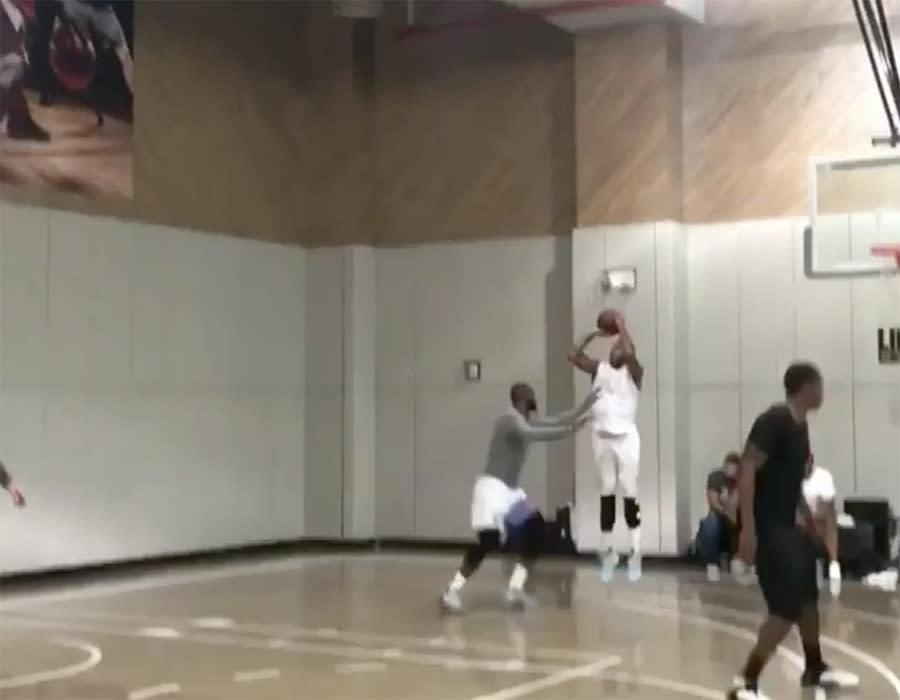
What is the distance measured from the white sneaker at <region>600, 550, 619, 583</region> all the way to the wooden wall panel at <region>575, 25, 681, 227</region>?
11.2 feet

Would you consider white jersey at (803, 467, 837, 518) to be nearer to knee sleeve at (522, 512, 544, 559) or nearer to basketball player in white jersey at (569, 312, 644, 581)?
basketball player in white jersey at (569, 312, 644, 581)

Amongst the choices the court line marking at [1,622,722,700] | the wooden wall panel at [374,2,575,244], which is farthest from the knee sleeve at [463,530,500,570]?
the wooden wall panel at [374,2,575,244]

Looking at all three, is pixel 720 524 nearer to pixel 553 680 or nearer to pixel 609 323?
pixel 609 323

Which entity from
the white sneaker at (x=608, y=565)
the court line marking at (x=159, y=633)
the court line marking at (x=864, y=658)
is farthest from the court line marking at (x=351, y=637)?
the white sneaker at (x=608, y=565)

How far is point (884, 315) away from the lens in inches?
531

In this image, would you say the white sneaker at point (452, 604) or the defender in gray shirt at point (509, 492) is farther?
the white sneaker at point (452, 604)

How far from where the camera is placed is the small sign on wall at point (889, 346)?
13414mm

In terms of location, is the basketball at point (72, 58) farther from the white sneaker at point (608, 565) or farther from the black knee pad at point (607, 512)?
the white sneaker at point (608, 565)

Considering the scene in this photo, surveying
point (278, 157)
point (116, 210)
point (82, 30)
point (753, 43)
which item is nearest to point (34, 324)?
point (116, 210)

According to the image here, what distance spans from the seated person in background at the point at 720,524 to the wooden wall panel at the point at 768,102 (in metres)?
2.69

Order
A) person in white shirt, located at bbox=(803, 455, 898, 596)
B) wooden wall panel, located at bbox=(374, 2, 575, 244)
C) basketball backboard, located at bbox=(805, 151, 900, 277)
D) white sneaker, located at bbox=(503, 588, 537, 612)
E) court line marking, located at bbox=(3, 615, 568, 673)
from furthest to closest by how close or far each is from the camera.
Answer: wooden wall panel, located at bbox=(374, 2, 575, 244) < basketball backboard, located at bbox=(805, 151, 900, 277) < person in white shirt, located at bbox=(803, 455, 898, 596) < white sneaker, located at bbox=(503, 588, 537, 612) < court line marking, located at bbox=(3, 615, 568, 673)

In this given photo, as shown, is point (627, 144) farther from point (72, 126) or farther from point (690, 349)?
point (72, 126)

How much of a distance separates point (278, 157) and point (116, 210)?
2729mm

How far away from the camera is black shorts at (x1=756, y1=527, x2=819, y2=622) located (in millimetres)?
6953
